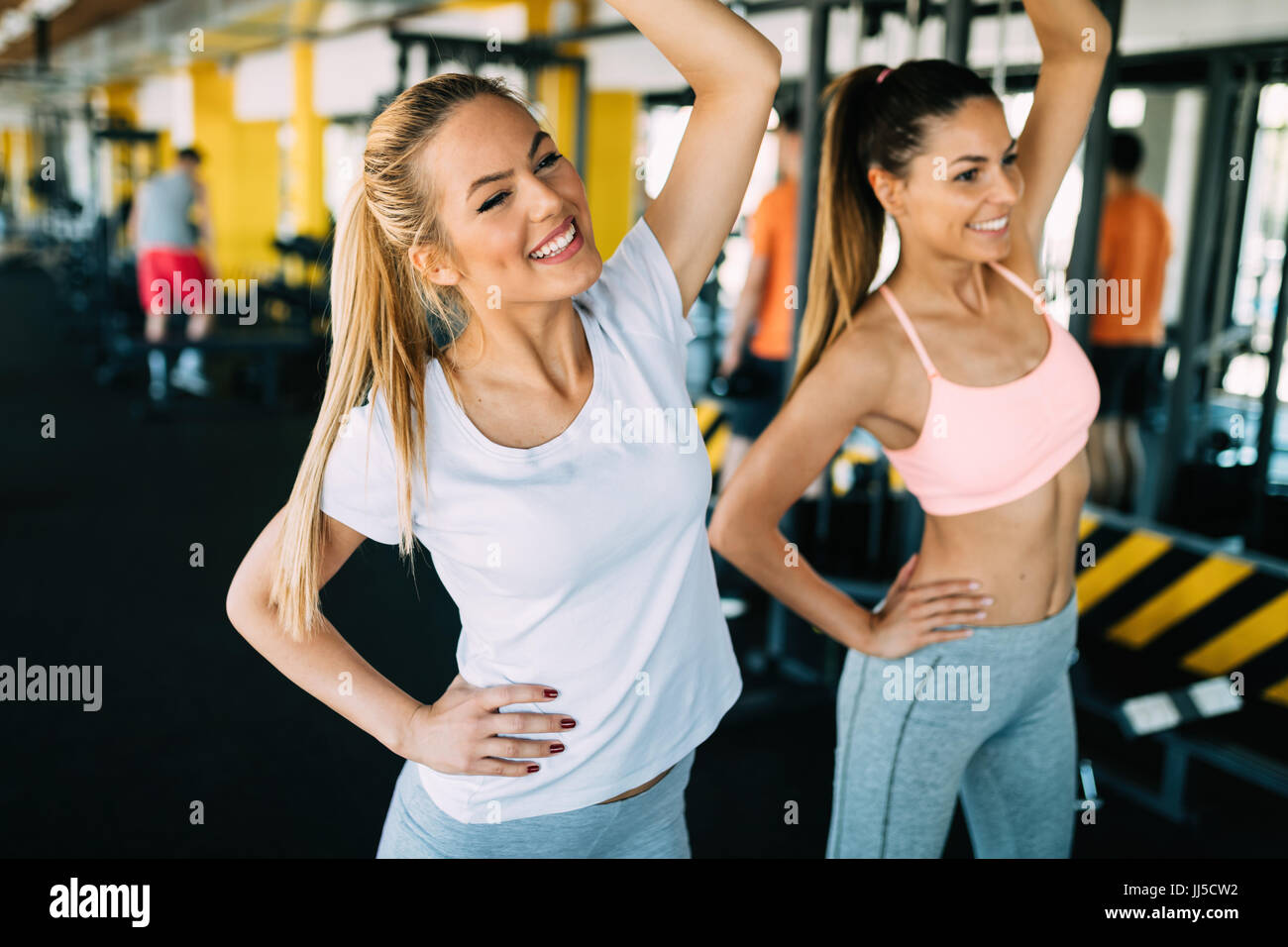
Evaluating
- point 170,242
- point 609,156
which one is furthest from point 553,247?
point 609,156

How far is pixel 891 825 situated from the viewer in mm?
1431

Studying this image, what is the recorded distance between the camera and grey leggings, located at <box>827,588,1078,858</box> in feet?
4.60

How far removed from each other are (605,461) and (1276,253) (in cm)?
624

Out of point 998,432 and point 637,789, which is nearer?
point 637,789

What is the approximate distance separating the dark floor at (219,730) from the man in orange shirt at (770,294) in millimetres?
930

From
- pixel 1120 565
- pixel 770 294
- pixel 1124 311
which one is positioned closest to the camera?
pixel 1120 565

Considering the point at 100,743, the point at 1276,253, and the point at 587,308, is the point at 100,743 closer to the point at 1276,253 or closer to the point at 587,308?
the point at 587,308

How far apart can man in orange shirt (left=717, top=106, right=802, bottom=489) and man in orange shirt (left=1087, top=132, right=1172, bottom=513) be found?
133 centimetres

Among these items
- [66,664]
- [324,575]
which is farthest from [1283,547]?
[66,664]

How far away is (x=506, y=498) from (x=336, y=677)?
11.5 inches

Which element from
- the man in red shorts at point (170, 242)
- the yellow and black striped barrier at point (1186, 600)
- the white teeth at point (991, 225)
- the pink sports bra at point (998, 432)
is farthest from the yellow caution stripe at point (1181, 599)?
the man in red shorts at point (170, 242)

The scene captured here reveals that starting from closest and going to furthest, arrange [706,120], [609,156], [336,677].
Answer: [336,677] → [706,120] → [609,156]

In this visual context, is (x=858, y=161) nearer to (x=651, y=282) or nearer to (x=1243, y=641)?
(x=651, y=282)

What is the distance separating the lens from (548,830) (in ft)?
3.82
